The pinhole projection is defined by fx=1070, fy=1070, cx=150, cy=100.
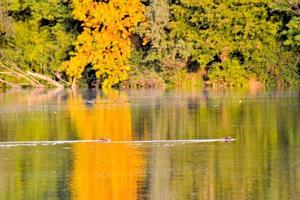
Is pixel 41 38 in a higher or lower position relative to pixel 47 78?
higher

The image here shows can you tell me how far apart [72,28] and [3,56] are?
3806mm

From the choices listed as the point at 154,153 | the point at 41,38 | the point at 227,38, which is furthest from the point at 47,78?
the point at 154,153

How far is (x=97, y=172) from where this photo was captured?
59.9ft

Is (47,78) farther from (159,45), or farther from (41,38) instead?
(159,45)

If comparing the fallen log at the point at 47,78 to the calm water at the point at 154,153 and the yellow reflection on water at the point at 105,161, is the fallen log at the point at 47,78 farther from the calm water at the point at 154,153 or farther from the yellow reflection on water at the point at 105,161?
the yellow reflection on water at the point at 105,161

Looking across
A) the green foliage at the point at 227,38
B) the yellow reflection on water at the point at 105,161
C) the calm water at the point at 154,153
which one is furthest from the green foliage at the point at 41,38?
the yellow reflection on water at the point at 105,161

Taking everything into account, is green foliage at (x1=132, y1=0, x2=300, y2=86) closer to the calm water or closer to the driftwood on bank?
the driftwood on bank

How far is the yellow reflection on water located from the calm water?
2 cm

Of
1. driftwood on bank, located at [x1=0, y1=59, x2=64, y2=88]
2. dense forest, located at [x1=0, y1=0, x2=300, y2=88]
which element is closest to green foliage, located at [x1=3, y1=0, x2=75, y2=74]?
dense forest, located at [x1=0, y1=0, x2=300, y2=88]

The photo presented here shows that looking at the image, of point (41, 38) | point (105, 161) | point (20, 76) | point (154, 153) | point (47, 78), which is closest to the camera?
point (105, 161)

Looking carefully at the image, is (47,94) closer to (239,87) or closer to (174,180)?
(239,87)

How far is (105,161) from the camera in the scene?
781 inches

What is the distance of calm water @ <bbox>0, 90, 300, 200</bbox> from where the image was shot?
16.1 meters

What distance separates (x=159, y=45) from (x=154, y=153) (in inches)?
Answer: 1156
